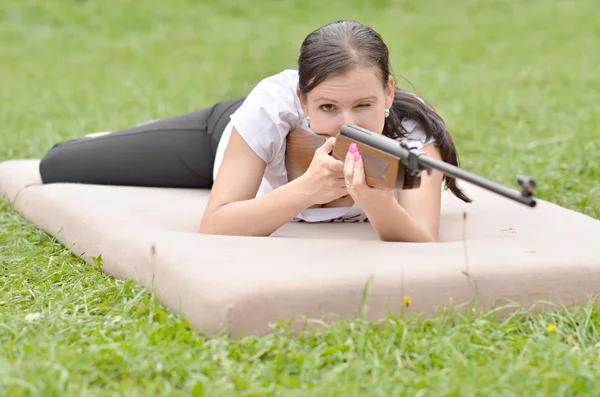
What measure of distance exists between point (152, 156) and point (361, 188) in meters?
1.85

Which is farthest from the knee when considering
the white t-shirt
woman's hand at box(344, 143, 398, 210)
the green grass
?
woman's hand at box(344, 143, 398, 210)

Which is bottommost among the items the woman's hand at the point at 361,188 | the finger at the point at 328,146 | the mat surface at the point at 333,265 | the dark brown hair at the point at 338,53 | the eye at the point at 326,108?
the mat surface at the point at 333,265

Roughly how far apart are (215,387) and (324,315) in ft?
1.80

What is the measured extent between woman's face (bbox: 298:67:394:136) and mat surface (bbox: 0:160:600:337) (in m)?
0.44

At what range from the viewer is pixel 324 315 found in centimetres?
322

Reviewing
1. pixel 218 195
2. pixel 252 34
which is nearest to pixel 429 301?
pixel 218 195

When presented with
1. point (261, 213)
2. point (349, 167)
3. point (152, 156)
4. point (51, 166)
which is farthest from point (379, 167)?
point (51, 166)

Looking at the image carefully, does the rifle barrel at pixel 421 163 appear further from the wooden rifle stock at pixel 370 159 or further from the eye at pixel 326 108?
the eye at pixel 326 108

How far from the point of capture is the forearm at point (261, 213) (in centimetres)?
380

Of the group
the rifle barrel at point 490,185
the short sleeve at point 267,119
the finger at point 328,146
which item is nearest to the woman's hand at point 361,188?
the finger at point 328,146

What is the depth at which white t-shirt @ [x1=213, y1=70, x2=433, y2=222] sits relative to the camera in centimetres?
398

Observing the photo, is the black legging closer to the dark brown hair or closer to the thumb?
the dark brown hair

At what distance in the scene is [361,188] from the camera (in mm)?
3512

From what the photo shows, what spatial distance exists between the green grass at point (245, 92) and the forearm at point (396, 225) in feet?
1.71
